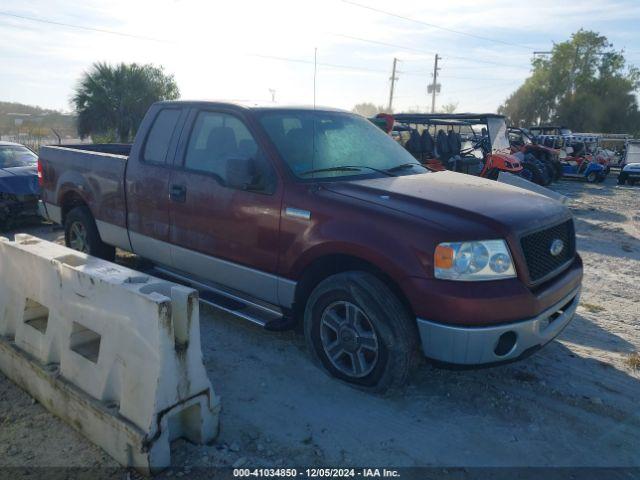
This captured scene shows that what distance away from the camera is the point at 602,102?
149ft

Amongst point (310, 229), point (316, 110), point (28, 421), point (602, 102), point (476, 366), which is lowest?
point (28, 421)

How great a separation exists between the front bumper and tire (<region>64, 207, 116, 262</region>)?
12.5 ft

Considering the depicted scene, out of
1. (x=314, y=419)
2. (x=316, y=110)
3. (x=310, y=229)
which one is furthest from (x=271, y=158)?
(x=314, y=419)

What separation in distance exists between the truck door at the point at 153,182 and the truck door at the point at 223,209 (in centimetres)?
12

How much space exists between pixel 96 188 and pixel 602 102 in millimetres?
50175

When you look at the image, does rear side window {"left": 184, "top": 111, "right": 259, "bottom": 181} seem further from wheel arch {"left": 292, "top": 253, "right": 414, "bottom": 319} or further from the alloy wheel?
the alloy wheel

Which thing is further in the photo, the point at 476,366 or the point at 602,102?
the point at 602,102

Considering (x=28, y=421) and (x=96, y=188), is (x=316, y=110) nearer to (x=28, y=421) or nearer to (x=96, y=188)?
(x=96, y=188)

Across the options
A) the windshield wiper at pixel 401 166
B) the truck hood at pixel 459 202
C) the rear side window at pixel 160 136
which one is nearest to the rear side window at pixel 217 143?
the rear side window at pixel 160 136

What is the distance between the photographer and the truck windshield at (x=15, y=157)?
8898 mm

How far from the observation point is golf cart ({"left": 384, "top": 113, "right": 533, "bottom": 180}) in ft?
45.4

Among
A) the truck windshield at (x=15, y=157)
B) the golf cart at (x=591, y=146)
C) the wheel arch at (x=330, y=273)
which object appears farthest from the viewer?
the golf cart at (x=591, y=146)

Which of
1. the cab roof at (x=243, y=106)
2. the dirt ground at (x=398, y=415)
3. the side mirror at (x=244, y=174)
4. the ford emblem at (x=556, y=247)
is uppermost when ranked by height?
the cab roof at (x=243, y=106)

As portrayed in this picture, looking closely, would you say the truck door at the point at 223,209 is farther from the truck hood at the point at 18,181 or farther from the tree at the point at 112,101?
the tree at the point at 112,101
